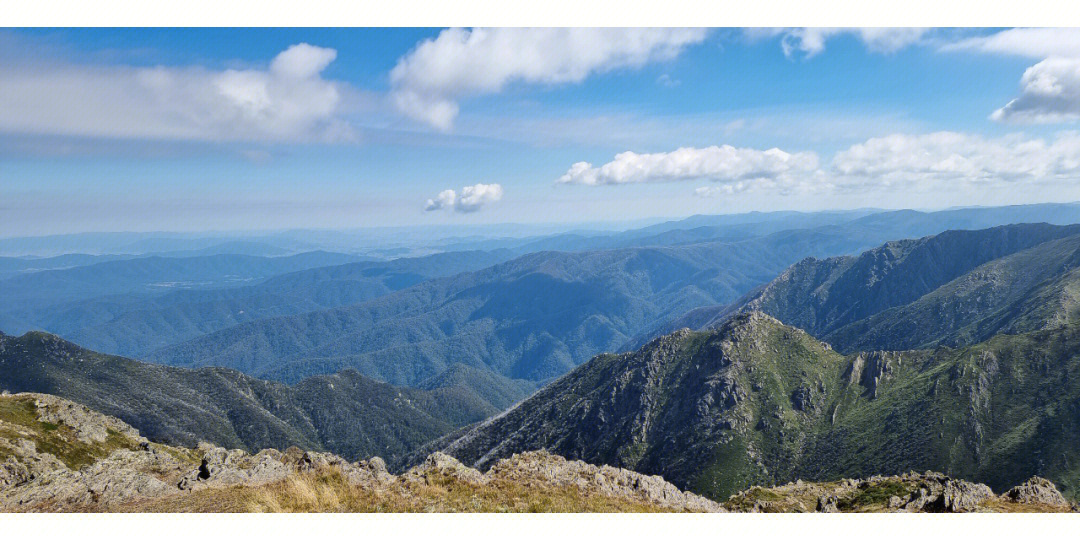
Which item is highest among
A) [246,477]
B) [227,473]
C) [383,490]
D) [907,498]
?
[383,490]

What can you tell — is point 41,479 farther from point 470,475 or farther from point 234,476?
point 470,475

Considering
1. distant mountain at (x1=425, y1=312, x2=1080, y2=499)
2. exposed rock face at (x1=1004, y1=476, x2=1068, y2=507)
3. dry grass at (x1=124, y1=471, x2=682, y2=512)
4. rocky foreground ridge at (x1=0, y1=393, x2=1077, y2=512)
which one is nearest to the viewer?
dry grass at (x1=124, y1=471, x2=682, y2=512)

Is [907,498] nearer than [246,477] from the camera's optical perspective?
No

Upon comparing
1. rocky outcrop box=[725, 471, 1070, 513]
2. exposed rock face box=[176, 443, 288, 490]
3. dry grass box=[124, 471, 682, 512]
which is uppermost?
dry grass box=[124, 471, 682, 512]

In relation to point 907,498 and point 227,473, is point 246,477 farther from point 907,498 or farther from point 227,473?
point 907,498

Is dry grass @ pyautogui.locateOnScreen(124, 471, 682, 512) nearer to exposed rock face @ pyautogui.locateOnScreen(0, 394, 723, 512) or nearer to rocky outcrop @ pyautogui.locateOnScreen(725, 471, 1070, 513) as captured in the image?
exposed rock face @ pyautogui.locateOnScreen(0, 394, 723, 512)

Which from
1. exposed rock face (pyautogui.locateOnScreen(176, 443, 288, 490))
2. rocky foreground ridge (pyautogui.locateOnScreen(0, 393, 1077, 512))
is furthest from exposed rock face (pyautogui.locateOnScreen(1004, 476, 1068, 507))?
exposed rock face (pyautogui.locateOnScreen(176, 443, 288, 490))

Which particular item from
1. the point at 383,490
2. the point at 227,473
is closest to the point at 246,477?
the point at 227,473
